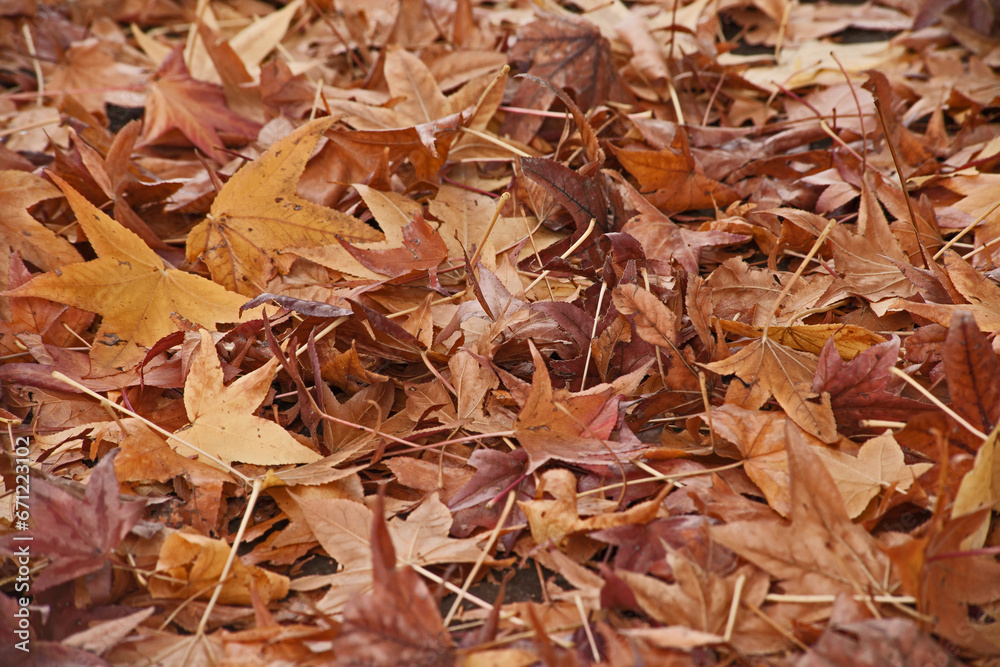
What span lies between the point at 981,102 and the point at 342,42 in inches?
45.4

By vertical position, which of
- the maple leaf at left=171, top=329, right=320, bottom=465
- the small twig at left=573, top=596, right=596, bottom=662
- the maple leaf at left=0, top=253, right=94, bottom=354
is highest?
the maple leaf at left=0, top=253, right=94, bottom=354

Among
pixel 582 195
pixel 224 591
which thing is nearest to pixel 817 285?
pixel 582 195

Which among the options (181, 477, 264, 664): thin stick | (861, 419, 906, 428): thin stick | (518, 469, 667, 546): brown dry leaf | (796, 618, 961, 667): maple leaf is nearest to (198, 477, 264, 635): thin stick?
(181, 477, 264, 664): thin stick

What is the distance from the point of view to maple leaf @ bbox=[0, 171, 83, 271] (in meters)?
0.88

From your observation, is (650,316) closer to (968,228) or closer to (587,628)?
(587,628)

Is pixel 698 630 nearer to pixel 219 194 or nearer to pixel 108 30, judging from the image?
pixel 219 194

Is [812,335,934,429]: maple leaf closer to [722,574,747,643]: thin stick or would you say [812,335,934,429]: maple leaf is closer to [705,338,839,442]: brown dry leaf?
[705,338,839,442]: brown dry leaf

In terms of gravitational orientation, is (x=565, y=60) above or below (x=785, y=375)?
above

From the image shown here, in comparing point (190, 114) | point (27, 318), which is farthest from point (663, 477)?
point (190, 114)

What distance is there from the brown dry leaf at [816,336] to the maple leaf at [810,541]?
0.63ft

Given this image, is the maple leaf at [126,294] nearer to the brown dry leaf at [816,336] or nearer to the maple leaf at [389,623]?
the maple leaf at [389,623]

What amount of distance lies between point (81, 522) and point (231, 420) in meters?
0.16

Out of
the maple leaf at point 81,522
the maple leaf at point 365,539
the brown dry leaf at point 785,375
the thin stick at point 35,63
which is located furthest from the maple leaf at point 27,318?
the brown dry leaf at point 785,375

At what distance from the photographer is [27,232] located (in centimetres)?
89
